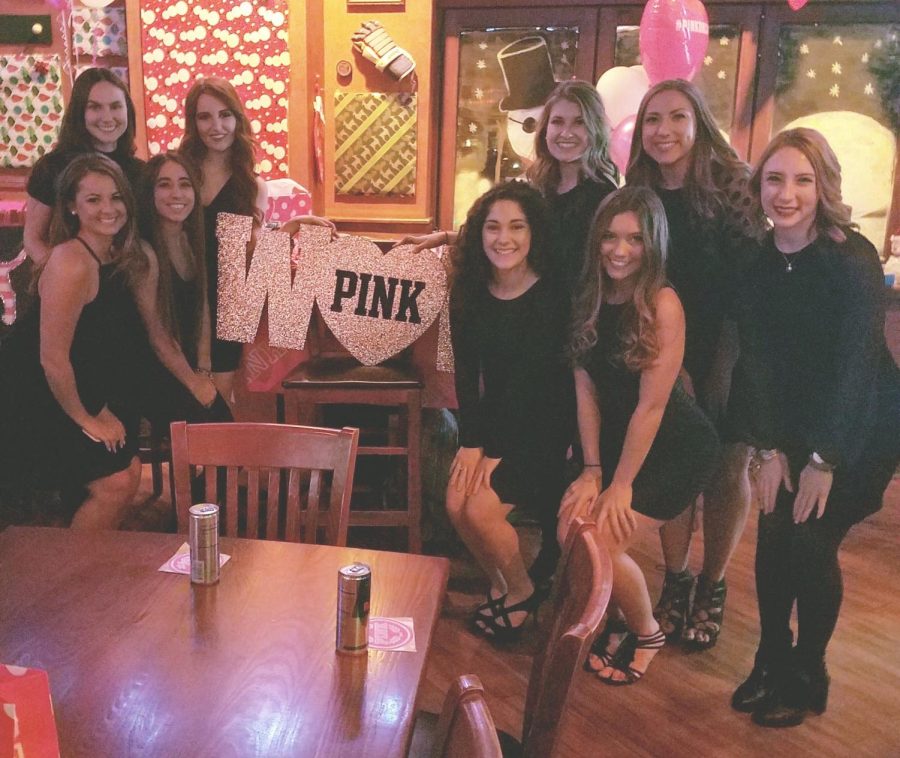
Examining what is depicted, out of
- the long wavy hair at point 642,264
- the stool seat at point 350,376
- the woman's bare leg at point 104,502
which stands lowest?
the woman's bare leg at point 104,502

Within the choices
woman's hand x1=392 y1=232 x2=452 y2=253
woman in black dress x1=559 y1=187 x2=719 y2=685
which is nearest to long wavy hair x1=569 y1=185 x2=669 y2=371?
woman in black dress x1=559 y1=187 x2=719 y2=685

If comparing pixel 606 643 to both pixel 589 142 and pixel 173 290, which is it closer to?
pixel 589 142

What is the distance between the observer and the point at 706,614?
2375 mm

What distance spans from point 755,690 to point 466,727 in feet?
5.26

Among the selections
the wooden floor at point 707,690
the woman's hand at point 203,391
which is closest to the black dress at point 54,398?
the woman's hand at point 203,391

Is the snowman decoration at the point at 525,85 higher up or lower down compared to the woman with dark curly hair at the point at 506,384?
higher up

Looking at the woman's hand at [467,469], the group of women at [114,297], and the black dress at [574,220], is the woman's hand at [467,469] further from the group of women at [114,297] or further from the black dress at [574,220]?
the group of women at [114,297]

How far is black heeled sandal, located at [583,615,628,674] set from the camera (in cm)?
220

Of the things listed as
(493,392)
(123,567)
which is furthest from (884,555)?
(123,567)

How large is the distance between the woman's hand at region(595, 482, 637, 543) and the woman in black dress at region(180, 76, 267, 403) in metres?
1.32

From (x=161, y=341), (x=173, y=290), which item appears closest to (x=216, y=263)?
(x=173, y=290)

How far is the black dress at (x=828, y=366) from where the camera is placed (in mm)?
1792

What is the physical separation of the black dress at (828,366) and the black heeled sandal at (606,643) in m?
0.65

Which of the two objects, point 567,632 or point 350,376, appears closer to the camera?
point 567,632
